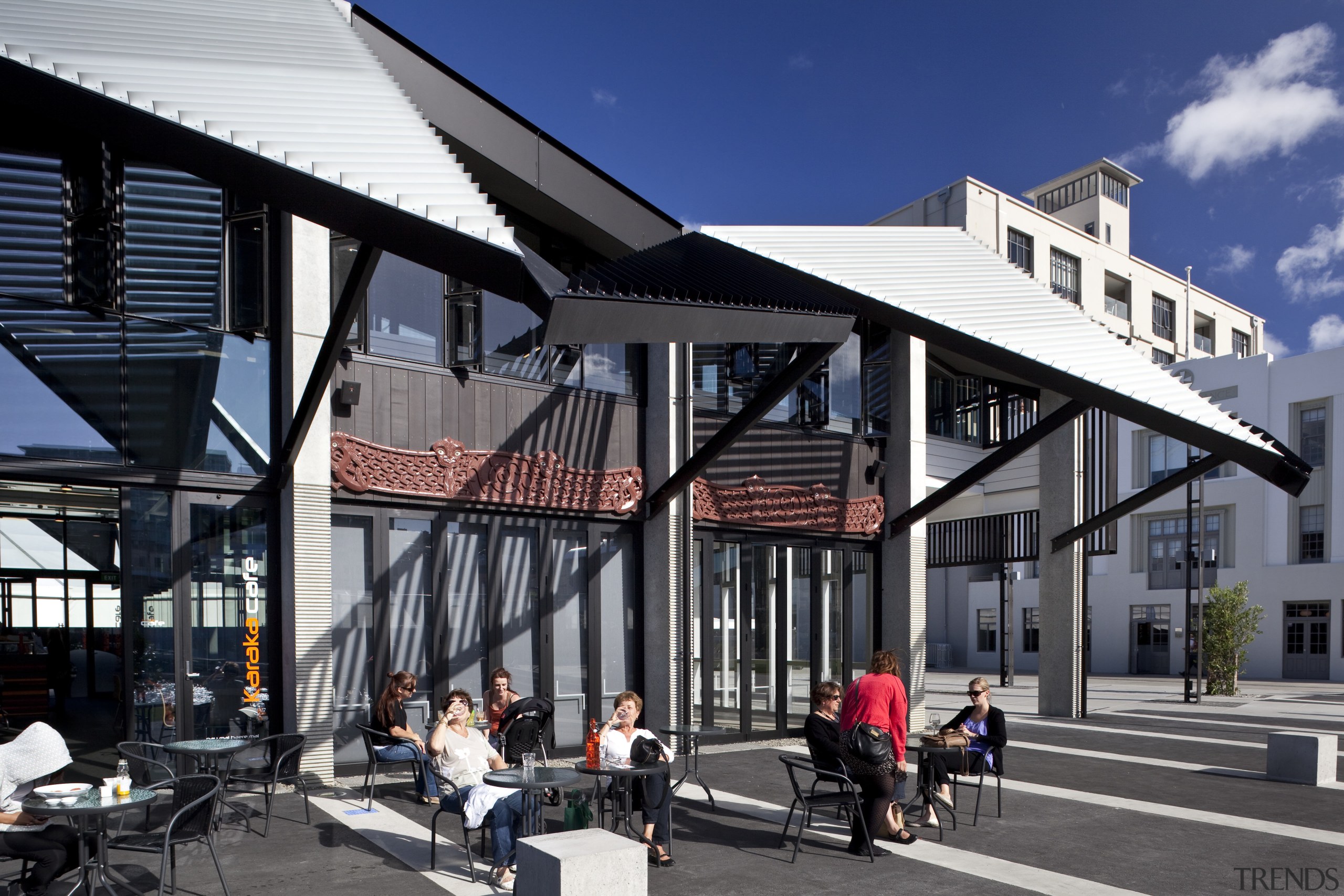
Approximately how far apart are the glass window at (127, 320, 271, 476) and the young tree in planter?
27.0 meters

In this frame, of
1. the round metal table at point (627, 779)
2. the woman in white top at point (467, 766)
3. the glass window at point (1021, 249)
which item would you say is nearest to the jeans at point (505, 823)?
the woman in white top at point (467, 766)

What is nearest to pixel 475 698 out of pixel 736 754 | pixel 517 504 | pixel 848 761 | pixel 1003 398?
pixel 517 504

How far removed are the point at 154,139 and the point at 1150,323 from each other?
1965 inches

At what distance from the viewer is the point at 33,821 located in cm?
621

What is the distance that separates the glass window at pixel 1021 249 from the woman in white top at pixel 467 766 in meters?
35.7

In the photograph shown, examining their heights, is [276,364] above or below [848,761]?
above

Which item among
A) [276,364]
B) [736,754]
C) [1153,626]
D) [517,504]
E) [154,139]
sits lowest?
[1153,626]

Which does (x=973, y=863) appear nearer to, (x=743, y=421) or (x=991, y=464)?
(x=743, y=421)

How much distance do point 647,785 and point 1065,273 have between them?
40.9 m

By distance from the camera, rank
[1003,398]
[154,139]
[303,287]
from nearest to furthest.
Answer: [154,139] < [303,287] < [1003,398]

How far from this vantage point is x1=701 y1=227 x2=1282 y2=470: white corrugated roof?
910 centimetres

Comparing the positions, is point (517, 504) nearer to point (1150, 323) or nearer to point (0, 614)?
point (0, 614)

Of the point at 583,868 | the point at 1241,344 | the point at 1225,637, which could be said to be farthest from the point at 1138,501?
the point at 1241,344

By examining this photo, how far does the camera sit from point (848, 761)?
7949 millimetres
